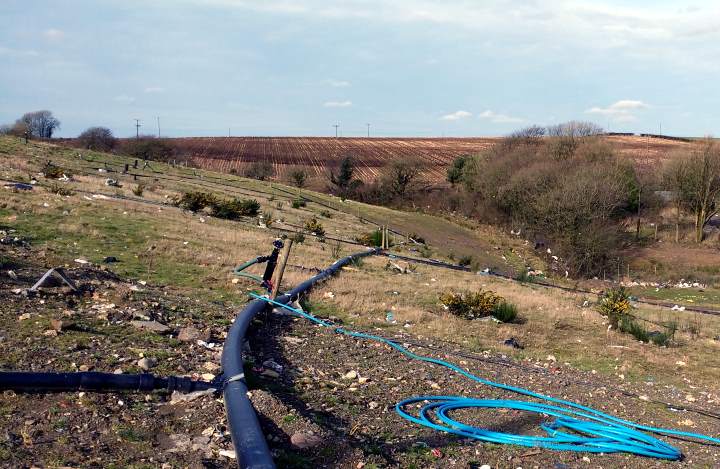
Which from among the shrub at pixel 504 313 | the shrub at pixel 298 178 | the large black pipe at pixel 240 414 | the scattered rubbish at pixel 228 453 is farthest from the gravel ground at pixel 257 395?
the shrub at pixel 298 178

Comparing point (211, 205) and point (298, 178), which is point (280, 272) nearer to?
point (211, 205)

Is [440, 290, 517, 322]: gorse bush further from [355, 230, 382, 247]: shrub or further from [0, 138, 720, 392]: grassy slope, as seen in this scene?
[355, 230, 382, 247]: shrub

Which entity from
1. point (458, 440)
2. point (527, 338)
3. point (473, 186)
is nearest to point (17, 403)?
point (458, 440)

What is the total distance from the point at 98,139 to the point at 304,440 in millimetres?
68079

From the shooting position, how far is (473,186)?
175 ft

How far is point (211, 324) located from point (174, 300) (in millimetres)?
1459

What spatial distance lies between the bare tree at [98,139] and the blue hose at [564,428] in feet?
206

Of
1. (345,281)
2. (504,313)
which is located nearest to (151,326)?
(345,281)

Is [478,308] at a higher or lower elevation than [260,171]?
lower

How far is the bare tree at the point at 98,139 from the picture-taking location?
211 feet

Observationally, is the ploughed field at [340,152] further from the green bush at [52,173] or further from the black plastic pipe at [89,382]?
the black plastic pipe at [89,382]

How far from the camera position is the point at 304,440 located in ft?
13.5

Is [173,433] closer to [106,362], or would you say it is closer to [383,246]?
[106,362]

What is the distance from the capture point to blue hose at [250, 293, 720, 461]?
501 cm
